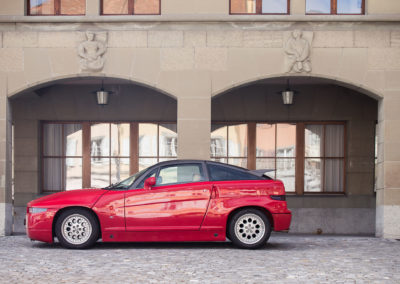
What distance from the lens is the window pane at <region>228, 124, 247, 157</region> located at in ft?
53.7

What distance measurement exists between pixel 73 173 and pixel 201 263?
8546 millimetres

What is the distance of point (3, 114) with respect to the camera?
1325 cm

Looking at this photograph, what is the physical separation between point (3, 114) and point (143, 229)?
15.2 feet

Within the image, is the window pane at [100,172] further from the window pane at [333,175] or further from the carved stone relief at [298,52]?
the carved stone relief at [298,52]

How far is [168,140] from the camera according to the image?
16.5 metres

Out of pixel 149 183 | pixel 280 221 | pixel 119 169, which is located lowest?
pixel 280 221

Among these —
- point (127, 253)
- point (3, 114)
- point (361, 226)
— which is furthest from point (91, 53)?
point (361, 226)

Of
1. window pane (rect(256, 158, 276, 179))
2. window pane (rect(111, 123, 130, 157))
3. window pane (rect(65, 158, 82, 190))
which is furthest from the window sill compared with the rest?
window pane (rect(65, 158, 82, 190))

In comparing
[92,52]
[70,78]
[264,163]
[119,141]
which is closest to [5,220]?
[70,78]

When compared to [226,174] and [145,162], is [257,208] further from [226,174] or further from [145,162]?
[145,162]

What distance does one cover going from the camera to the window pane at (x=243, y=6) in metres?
13.4

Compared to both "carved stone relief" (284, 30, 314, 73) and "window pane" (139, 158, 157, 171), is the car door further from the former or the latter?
"window pane" (139, 158, 157, 171)

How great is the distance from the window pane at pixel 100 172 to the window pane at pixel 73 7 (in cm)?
427

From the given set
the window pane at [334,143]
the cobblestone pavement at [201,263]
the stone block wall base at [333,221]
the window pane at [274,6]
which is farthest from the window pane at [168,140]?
the cobblestone pavement at [201,263]
